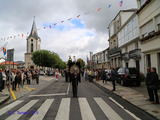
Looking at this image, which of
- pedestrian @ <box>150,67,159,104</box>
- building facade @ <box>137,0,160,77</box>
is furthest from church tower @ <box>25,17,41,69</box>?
pedestrian @ <box>150,67,159,104</box>

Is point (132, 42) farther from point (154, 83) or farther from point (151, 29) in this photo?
point (154, 83)

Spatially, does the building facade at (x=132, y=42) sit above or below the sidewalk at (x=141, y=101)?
above

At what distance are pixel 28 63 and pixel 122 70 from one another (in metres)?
68.1

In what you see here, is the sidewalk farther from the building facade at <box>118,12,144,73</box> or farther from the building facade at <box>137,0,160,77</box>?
the building facade at <box>118,12,144,73</box>

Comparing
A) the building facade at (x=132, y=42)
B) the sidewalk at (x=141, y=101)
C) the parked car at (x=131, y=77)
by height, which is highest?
the building facade at (x=132, y=42)

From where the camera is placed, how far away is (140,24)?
52.6ft

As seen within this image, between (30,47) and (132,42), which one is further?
Result: (30,47)

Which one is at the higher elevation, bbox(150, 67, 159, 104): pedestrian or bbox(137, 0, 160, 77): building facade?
bbox(137, 0, 160, 77): building facade

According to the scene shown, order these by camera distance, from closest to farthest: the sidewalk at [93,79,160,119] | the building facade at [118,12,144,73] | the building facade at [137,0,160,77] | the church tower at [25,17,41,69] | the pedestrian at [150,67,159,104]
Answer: the sidewalk at [93,79,160,119]
the pedestrian at [150,67,159,104]
the building facade at [137,0,160,77]
the building facade at [118,12,144,73]
the church tower at [25,17,41,69]

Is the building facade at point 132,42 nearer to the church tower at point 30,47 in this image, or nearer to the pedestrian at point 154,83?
the pedestrian at point 154,83

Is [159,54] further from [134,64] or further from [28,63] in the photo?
[28,63]

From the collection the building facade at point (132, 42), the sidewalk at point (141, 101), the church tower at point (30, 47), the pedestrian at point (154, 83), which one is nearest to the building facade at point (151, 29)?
the building facade at point (132, 42)

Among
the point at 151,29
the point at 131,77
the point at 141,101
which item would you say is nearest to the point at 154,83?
the point at 141,101

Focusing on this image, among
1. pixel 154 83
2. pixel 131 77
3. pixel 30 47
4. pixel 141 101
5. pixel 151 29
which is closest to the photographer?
pixel 154 83
